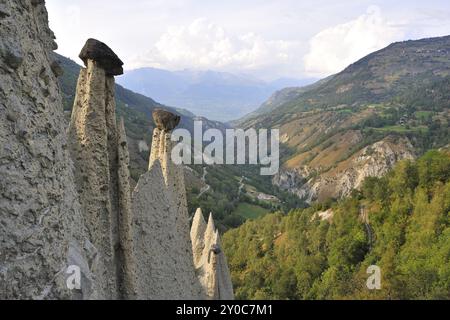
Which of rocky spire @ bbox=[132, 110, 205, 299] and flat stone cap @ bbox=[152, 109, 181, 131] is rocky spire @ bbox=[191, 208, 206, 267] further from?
flat stone cap @ bbox=[152, 109, 181, 131]

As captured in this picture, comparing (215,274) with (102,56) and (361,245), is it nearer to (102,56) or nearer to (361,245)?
(102,56)

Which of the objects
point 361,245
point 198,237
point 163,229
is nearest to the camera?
point 163,229

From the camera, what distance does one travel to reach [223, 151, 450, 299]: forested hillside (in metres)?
50.6

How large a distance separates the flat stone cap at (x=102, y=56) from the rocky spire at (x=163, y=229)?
267 centimetres

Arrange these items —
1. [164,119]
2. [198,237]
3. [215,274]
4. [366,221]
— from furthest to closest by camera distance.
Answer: [366,221] → [198,237] → [215,274] → [164,119]

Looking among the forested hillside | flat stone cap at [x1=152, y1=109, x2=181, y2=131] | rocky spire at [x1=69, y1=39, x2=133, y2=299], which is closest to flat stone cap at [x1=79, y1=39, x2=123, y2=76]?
rocky spire at [x1=69, y1=39, x2=133, y2=299]

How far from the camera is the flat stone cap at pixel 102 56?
8.16 metres

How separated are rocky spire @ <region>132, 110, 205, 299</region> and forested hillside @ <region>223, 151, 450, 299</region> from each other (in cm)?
3642

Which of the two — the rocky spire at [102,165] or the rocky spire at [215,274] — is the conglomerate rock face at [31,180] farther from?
the rocky spire at [215,274]

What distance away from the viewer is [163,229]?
10289mm

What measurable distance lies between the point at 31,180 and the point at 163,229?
15.7 feet

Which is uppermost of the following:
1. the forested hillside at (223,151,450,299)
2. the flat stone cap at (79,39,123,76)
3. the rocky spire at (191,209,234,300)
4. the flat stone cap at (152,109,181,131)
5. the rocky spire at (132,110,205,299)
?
the flat stone cap at (79,39,123,76)

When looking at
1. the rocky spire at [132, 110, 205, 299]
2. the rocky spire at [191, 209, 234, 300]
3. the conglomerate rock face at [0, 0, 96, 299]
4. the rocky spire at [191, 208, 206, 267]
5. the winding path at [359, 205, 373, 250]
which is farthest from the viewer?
the winding path at [359, 205, 373, 250]

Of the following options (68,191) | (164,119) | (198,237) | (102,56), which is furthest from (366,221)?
(68,191)
